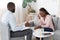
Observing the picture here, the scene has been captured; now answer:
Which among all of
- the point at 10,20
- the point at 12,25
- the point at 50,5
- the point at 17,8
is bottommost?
the point at 12,25

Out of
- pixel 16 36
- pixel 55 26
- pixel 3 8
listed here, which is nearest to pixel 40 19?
pixel 55 26

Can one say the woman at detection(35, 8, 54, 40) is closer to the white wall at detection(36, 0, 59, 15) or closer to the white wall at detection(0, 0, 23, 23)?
the white wall at detection(36, 0, 59, 15)

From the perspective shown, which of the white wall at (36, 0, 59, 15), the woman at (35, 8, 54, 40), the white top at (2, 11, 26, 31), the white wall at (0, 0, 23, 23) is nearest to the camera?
the white top at (2, 11, 26, 31)

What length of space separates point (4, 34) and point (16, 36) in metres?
0.30

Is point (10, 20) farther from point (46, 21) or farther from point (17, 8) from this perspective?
point (17, 8)

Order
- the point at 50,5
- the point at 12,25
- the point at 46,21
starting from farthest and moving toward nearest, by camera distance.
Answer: the point at 50,5 < the point at 46,21 < the point at 12,25

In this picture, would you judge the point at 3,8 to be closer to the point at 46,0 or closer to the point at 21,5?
the point at 21,5

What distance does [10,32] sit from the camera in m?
3.64

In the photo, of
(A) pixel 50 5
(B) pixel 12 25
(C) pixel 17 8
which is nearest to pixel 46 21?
(B) pixel 12 25

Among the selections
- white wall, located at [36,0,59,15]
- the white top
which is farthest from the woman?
white wall, located at [36,0,59,15]

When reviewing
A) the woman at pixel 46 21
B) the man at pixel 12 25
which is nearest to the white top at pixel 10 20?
the man at pixel 12 25

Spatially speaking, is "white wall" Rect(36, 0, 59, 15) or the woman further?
"white wall" Rect(36, 0, 59, 15)

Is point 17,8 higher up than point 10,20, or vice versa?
point 17,8

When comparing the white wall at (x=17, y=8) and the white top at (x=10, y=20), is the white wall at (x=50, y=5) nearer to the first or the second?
the white wall at (x=17, y=8)
